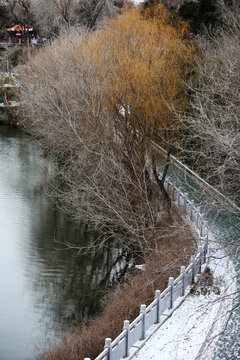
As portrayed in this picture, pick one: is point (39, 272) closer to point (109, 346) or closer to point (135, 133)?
point (135, 133)

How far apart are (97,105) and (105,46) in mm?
5342

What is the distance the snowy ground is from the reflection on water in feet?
11.0

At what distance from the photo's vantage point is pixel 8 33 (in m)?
71.6

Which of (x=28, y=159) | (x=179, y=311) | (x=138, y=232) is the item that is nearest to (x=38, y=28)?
(x=28, y=159)

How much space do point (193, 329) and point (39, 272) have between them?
765 centimetres

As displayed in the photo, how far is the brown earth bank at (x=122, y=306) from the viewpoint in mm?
12641

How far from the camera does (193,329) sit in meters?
13.0

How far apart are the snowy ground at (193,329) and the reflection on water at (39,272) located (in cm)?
337

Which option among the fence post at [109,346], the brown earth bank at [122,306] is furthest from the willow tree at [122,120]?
the fence post at [109,346]

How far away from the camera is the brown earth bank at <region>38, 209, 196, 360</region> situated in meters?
12.6

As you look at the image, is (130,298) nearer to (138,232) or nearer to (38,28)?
(138,232)

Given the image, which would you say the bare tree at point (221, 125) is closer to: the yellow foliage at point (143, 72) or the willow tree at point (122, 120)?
the yellow foliage at point (143, 72)

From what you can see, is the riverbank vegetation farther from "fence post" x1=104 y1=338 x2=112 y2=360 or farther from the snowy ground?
"fence post" x1=104 y1=338 x2=112 y2=360

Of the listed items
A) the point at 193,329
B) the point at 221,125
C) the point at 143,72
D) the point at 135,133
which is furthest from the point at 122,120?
the point at 193,329
